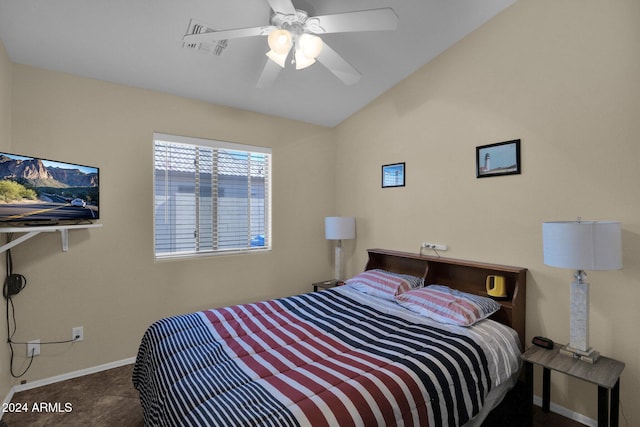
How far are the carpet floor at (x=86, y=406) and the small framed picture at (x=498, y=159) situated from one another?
5.56ft

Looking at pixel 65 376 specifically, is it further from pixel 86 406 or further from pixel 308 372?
pixel 308 372

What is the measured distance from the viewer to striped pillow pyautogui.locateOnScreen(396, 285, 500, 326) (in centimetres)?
214

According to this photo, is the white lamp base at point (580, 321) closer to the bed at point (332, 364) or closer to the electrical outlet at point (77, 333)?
the bed at point (332, 364)

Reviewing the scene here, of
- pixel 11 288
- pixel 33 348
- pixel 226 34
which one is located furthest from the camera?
pixel 33 348

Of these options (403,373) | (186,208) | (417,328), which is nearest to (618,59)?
(417,328)

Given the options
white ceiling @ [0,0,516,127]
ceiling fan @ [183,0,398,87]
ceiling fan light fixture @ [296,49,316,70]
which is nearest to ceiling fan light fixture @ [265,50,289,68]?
ceiling fan @ [183,0,398,87]

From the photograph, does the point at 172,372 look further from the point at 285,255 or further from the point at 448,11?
the point at 448,11

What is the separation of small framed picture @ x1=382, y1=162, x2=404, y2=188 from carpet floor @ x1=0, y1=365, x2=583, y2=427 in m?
2.10

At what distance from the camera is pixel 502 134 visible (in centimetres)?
248

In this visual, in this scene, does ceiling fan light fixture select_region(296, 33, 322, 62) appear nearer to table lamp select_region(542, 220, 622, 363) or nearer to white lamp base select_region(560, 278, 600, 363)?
table lamp select_region(542, 220, 622, 363)

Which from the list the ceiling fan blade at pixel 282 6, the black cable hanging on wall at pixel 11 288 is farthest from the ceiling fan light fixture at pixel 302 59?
the black cable hanging on wall at pixel 11 288

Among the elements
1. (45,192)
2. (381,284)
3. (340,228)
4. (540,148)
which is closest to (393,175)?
(340,228)

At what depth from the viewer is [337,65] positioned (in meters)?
2.14

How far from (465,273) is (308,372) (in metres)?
1.83
